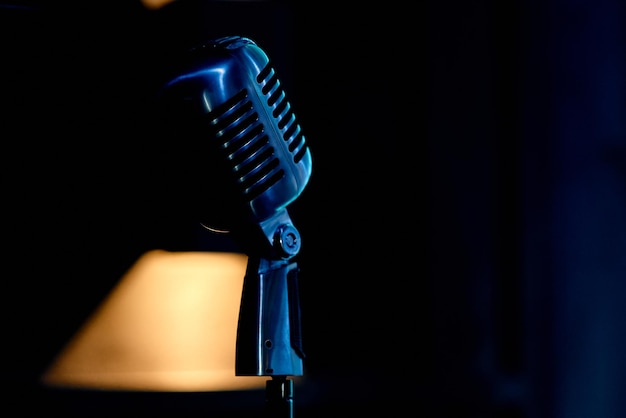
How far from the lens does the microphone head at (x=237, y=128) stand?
68 centimetres

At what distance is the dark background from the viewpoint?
1385 millimetres

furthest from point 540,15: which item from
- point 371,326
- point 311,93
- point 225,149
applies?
point 225,149

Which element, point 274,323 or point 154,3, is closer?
point 274,323

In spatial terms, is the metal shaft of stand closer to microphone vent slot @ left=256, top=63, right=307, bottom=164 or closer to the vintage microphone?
the vintage microphone

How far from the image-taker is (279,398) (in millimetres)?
722

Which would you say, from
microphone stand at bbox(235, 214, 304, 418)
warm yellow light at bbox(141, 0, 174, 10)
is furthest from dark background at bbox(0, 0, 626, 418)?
microphone stand at bbox(235, 214, 304, 418)

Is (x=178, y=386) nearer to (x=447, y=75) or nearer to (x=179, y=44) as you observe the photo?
(x=179, y=44)

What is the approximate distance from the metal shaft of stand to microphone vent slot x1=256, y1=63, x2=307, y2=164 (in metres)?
0.24

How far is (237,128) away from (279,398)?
0.28 metres

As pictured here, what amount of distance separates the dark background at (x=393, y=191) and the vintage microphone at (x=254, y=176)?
0.67 m

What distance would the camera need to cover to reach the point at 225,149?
0.69 m

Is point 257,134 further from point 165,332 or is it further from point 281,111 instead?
point 165,332

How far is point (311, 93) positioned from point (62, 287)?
643mm

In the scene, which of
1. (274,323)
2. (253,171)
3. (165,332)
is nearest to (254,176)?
(253,171)
